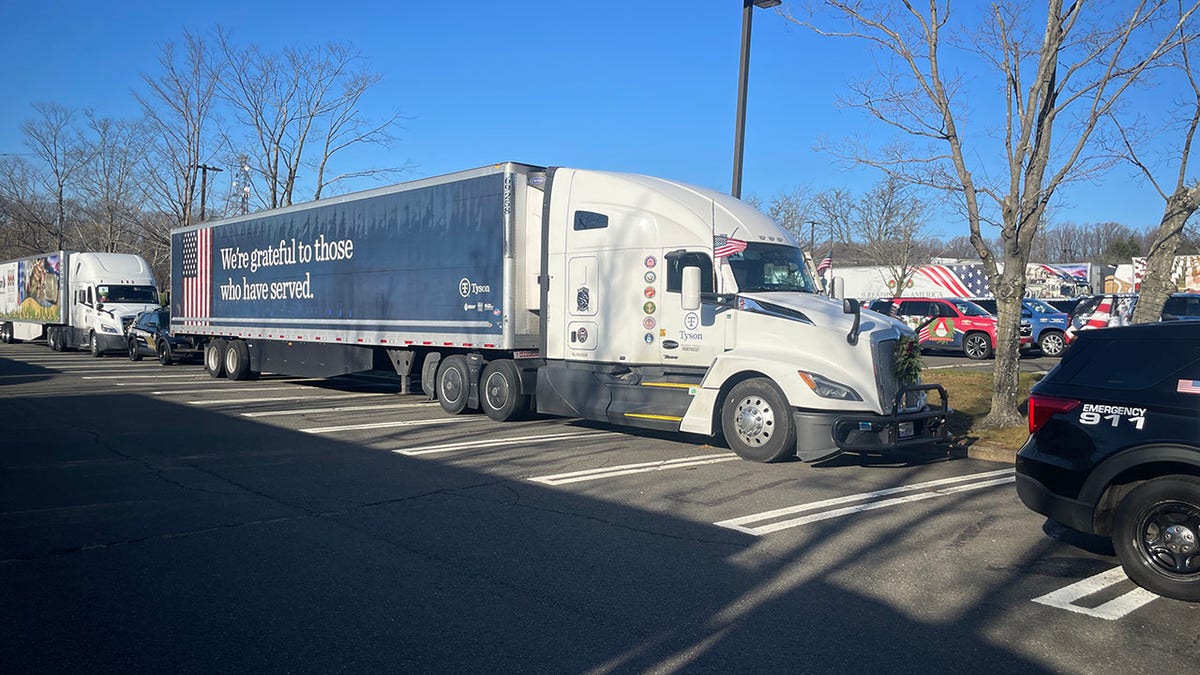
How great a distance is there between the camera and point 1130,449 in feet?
18.4

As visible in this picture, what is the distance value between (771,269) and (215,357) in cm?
1502

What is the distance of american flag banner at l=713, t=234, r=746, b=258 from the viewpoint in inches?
419

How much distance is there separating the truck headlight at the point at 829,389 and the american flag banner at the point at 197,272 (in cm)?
1633

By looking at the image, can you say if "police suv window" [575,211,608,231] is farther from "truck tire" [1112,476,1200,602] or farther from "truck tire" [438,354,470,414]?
"truck tire" [1112,476,1200,602]

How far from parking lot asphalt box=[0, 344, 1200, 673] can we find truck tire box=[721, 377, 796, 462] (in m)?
0.24

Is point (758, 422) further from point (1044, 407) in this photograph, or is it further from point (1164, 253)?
point (1164, 253)

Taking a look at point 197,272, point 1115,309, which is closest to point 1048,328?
point 1115,309

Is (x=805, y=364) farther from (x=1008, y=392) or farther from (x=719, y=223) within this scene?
(x=1008, y=392)

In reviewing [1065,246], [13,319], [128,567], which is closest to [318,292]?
[128,567]

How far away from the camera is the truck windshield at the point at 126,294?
93.4 ft

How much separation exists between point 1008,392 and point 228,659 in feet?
33.0

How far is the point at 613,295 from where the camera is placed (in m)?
11.6

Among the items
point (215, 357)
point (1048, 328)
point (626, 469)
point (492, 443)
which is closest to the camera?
point (626, 469)

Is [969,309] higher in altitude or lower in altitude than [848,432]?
higher
